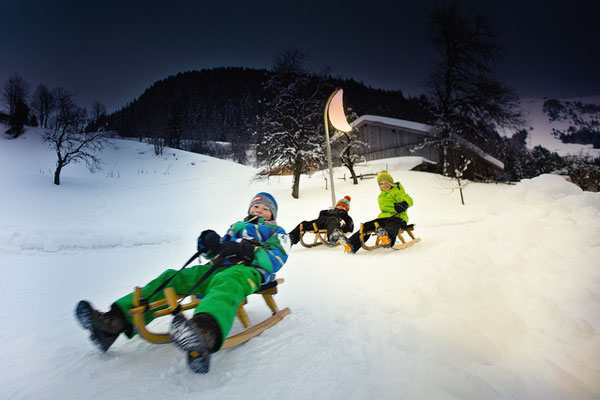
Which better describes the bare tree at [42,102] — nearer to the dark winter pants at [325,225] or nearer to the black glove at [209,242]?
the dark winter pants at [325,225]

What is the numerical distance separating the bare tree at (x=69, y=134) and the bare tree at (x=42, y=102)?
92.3 inches

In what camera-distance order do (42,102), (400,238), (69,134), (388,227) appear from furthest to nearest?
(42,102) < (69,134) < (400,238) < (388,227)

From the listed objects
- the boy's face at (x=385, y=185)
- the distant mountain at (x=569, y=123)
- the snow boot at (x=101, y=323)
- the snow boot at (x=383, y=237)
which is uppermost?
the distant mountain at (x=569, y=123)

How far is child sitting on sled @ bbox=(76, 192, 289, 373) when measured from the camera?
120 cm

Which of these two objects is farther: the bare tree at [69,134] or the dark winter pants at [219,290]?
the bare tree at [69,134]

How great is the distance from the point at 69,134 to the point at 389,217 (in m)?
19.5

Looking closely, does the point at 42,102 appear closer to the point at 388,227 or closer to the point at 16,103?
the point at 16,103

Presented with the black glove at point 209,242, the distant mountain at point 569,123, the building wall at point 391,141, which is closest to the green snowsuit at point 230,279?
the black glove at point 209,242

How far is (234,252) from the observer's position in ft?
6.39

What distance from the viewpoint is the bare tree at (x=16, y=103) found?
747 inches

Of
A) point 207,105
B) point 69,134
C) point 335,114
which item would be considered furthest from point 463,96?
point 207,105

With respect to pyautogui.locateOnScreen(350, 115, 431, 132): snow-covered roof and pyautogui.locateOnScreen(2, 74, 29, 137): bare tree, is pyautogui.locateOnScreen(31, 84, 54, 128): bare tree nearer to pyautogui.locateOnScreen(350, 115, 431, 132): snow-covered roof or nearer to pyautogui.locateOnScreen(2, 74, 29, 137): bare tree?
pyautogui.locateOnScreen(2, 74, 29, 137): bare tree

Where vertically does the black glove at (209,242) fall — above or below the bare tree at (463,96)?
below

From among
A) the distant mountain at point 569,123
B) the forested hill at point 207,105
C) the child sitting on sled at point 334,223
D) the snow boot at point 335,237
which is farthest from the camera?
the forested hill at point 207,105
